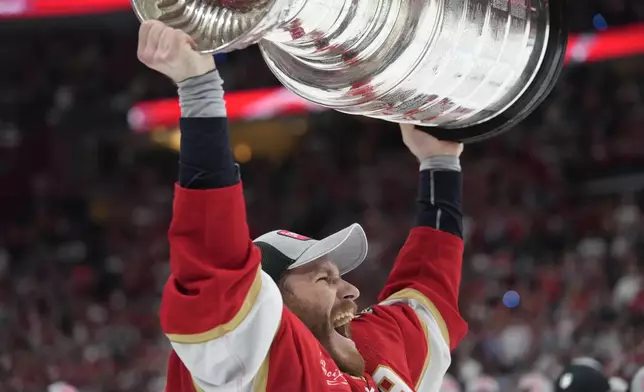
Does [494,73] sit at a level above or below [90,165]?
above

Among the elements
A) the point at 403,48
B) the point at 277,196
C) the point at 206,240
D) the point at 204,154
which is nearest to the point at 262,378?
the point at 206,240

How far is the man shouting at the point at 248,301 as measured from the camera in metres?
1.41

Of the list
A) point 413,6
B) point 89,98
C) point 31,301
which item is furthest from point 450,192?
point 89,98

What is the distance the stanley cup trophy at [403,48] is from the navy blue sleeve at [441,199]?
39 centimetres

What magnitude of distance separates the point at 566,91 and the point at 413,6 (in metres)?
7.28

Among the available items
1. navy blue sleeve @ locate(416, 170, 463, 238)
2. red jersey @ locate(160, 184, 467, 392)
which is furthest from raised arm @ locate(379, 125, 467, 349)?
red jersey @ locate(160, 184, 467, 392)

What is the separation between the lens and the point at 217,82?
142 cm

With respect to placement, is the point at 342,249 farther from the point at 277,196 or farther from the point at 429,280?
the point at 277,196

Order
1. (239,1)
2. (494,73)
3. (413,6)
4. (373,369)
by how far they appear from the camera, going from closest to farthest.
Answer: (239,1), (413,6), (494,73), (373,369)

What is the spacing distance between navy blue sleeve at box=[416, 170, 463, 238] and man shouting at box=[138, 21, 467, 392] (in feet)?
0.31

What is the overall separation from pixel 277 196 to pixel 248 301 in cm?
788

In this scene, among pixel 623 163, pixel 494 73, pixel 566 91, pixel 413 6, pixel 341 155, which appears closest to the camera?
pixel 413 6

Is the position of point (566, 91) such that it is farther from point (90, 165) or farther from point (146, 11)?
point (146, 11)

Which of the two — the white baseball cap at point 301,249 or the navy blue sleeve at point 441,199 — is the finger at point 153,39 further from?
the navy blue sleeve at point 441,199
